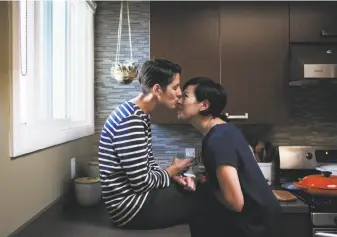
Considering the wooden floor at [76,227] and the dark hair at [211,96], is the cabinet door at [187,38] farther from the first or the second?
the wooden floor at [76,227]

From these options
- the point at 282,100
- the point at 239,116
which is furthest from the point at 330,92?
the point at 239,116

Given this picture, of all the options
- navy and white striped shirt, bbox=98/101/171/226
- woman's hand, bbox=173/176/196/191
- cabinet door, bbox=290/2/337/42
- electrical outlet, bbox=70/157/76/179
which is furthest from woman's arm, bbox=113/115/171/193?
cabinet door, bbox=290/2/337/42

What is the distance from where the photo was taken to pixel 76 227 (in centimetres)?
167

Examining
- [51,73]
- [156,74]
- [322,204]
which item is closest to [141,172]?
[156,74]

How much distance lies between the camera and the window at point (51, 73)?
57.3 inches

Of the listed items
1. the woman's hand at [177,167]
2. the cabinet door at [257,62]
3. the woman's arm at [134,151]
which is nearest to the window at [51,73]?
the woman's arm at [134,151]

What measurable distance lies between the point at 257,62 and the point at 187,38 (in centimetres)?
46

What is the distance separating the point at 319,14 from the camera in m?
2.43

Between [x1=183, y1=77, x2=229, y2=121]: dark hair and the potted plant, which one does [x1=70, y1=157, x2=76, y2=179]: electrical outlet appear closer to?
the potted plant

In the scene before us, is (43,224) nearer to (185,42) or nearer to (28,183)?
(28,183)

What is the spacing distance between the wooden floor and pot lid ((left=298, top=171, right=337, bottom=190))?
88cm

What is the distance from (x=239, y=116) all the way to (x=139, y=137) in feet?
3.51

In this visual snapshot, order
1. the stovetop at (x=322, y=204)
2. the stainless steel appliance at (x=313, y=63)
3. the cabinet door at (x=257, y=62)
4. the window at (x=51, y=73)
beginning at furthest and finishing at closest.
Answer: the cabinet door at (x=257, y=62), the stainless steel appliance at (x=313, y=63), the stovetop at (x=322, y=204), the window at (x=51, y=73)

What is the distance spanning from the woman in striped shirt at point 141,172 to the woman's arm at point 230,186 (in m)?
0.16
